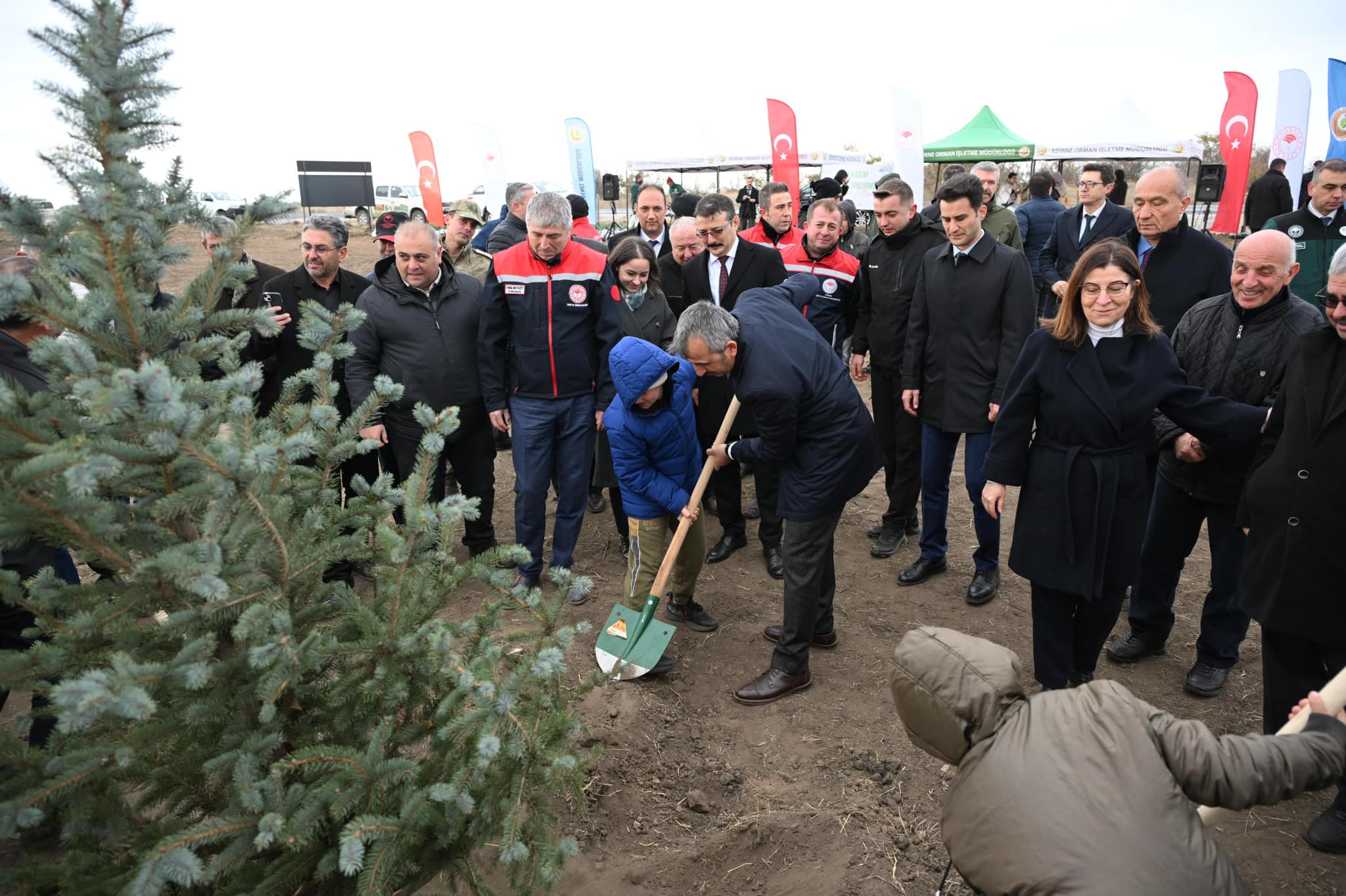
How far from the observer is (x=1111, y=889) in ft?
4.86

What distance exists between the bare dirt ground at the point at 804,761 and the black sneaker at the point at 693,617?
0.22 ft

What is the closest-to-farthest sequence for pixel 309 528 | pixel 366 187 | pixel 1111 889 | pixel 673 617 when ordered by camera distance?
pixel 1111 889 → pixel 309 528 → pixel 673 617 → pixel 366 187

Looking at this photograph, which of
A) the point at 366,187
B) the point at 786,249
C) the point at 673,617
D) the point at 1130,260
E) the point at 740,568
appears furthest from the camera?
the point at 366,187

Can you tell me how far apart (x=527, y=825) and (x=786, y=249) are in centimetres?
448

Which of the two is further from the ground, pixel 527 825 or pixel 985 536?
pixel 527 825

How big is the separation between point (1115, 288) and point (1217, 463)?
1100 mm

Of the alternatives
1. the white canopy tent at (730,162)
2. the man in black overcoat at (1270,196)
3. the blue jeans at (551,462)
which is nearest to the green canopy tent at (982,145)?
the white canopy tent at (730,162)

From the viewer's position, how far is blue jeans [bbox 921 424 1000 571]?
453 centimetres

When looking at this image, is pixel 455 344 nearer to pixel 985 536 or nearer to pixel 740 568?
pixel 740 568

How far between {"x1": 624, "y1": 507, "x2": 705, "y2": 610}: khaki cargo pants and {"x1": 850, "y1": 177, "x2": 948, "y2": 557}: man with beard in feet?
5.22

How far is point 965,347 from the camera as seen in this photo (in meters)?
4.41

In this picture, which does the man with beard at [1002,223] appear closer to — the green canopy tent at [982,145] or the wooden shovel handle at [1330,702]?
the wooden shovel handle at [1330,702]

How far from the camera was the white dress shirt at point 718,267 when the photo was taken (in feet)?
17.1

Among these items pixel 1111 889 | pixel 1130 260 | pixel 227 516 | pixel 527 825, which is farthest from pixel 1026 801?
pixel 1130 260
